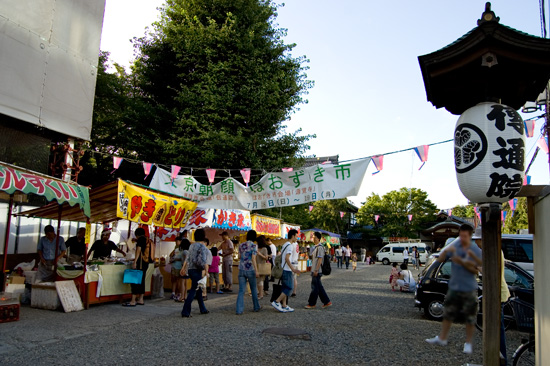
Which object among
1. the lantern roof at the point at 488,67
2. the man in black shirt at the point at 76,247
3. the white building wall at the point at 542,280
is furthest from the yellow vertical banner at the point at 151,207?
the white building wall at the point at 542,280

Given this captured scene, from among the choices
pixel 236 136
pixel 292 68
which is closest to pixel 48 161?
pixel 236 136

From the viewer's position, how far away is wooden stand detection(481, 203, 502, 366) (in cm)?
438

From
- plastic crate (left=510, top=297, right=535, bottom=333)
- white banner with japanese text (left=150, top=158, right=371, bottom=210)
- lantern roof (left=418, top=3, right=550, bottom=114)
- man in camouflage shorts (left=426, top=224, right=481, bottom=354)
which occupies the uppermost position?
lantern roof (left=418, top=3, right=550, bottom=114)

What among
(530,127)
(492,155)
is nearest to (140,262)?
(492,155)

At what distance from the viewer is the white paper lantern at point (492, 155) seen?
4.38 meters

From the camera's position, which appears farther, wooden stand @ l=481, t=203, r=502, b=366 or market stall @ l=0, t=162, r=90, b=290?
market stall @ l=0, t=162, r=90, b=290

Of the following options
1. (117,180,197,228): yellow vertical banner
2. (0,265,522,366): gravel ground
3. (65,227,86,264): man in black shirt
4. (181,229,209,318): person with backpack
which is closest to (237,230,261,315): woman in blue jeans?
(0,265,522,366): gravel ground

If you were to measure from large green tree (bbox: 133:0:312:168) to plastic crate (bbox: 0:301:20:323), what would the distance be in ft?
30.7

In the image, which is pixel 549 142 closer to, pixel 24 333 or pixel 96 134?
pixel 24 333

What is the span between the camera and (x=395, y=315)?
32.3ft

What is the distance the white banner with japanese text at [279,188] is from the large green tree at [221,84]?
2.95 meters

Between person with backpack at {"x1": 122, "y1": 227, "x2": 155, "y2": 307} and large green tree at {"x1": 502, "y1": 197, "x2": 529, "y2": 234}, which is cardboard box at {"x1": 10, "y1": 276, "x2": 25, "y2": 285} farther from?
large green tree at {"x1": 502, "y1": 197, "x2": 529, "y2": 234}

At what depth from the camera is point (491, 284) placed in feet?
14.6

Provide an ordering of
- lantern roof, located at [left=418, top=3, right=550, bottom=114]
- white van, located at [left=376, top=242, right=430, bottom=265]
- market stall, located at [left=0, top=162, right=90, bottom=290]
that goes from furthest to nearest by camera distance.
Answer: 1. white van, located at [left=376, top=242, right=430, bottom=265]
2. market stall, located at [left=0, top=162, right=90, bottom=290]
3. lantern roof, located at [left=418, top=3, right=550, bottom=114]
